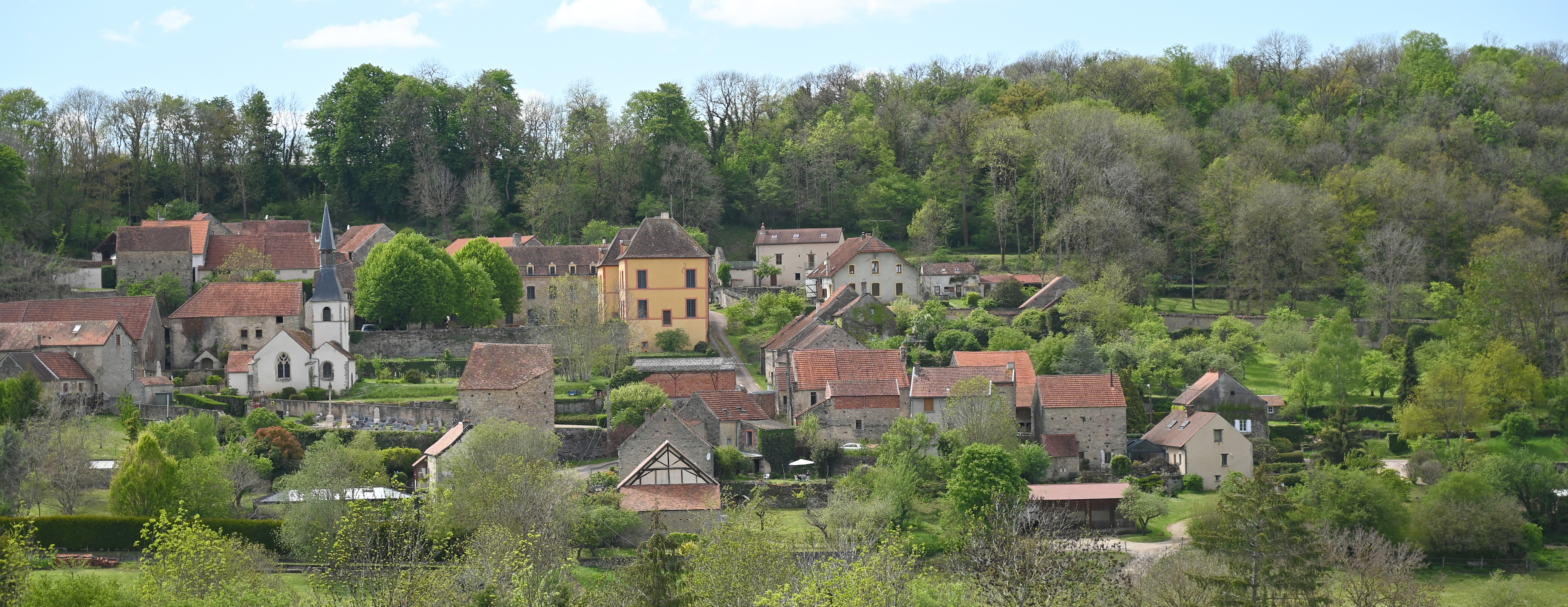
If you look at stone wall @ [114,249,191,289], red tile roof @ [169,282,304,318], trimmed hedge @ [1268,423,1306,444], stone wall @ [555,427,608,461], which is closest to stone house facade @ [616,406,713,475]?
stone wall @ [555,427,608,461]

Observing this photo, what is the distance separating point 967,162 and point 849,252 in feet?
47.3

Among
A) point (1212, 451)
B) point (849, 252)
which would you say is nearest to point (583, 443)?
point (1212, 451)

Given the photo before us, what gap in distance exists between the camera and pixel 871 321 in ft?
200

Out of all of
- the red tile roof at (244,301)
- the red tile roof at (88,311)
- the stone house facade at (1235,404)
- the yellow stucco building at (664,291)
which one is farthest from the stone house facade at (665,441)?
the red tile roof at (88,311)

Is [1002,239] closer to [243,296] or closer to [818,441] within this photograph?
[818,441]

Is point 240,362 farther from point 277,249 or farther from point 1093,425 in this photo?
point 1093,425

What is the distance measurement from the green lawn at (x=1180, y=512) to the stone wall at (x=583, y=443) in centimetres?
1694

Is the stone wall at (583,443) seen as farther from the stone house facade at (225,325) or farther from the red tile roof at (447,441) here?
the stone house facade at (225,325)

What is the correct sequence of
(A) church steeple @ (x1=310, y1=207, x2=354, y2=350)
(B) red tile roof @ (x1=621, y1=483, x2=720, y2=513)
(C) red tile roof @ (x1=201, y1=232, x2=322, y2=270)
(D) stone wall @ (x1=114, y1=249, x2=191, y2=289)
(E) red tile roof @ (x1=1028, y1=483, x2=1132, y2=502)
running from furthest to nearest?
(C) red tile roof @ (x1=201, y1=232, x2=322, y2=270) → (D) stone wall @ (x1=114, y1=249, x2=191, y2=289) → (A) church steeple @ (x1=310, y1=207, x2=354, y2=350) → (E) red tile roof @ (x1=1028, y1=483, x2=1132, y2=502) → (B) red tile roof @ (x1=621, y1=483, x2=720, y2=513)

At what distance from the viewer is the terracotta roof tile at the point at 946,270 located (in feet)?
237

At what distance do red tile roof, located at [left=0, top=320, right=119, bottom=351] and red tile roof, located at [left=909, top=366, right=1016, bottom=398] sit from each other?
28.9 metres

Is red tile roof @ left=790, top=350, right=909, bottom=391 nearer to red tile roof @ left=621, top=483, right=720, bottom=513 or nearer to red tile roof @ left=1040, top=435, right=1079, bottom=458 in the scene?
red tile roof @ left=1040, top=435, right=1079, bottom=458

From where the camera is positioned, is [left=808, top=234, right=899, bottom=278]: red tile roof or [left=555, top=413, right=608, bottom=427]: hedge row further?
[left=808, top=234, right=899, bottom=278]: red tile roof

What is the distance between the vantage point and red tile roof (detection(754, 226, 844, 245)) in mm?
77625
